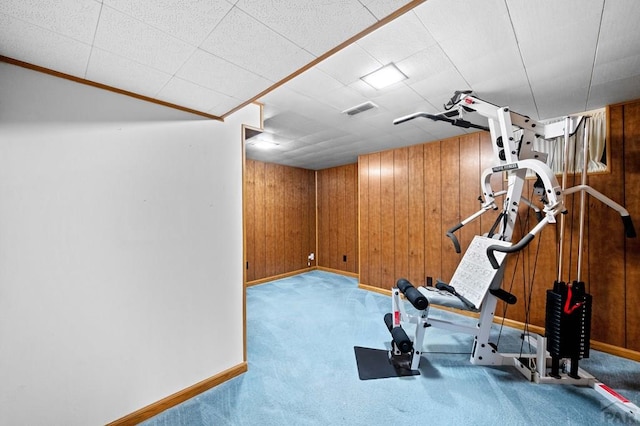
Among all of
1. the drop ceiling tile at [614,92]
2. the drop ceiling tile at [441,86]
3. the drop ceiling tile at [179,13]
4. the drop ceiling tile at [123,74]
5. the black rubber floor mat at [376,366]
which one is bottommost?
the black rubber floor mat at [376,366]

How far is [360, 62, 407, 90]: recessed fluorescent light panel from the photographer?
1.90 meters

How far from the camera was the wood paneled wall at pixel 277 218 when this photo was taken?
5.05m

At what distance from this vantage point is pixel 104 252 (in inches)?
63.3

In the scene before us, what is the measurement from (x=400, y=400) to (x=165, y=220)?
7.23 feet

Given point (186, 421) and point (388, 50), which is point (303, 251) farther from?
point (388, 50)

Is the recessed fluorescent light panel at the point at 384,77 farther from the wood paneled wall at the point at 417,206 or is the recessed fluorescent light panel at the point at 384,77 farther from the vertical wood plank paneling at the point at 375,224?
the vertical wood plank paneling at the point at 375,224

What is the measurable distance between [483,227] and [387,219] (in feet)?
4.72

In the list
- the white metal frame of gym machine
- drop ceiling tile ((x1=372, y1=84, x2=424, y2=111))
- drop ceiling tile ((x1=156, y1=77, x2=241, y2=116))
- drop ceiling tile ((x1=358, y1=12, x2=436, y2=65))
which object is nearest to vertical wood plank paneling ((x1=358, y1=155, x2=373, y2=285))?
drop ceiling tile ((x1=372, y1=84, x2=424, y2=111))

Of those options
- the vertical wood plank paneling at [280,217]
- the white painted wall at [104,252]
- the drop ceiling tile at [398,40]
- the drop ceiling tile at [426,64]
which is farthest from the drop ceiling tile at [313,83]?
the vertical wood plank paneling at [280,217]

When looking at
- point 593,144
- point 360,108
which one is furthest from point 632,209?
point 360,108

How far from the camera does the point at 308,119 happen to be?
2.90 m

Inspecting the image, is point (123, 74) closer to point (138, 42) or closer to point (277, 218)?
point (138, 42)

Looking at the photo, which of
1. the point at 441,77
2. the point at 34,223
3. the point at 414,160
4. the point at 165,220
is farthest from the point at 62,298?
the point at 414,160

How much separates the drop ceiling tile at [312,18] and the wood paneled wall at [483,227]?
297cm
